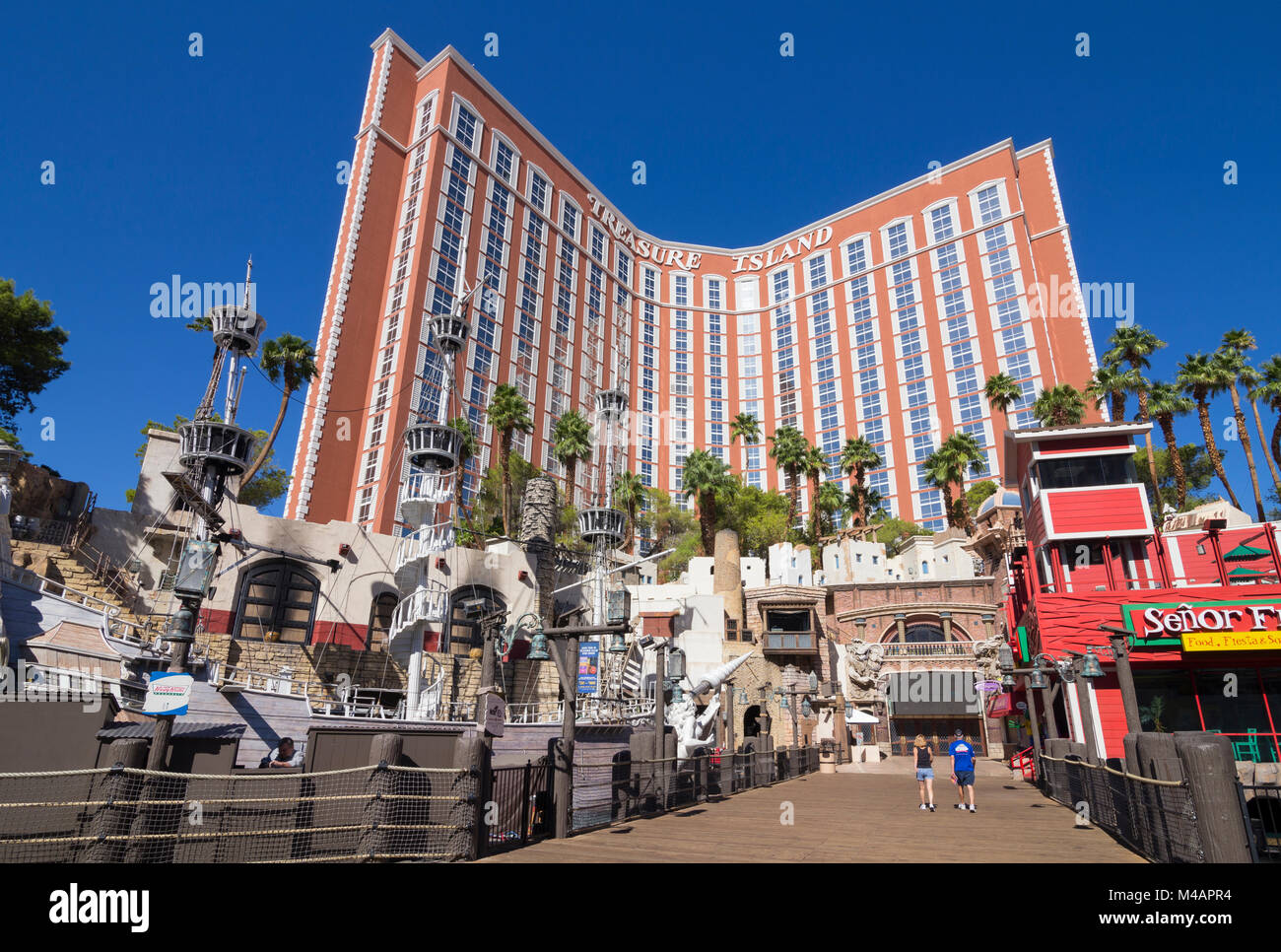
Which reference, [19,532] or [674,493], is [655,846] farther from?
[674,493]

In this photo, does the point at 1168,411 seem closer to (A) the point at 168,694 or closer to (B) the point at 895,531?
(B) the point at 895,531

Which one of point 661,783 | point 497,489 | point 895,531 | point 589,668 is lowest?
point 661,783

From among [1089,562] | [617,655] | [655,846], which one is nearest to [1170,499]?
[1089,562]

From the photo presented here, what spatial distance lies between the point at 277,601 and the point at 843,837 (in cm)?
2826

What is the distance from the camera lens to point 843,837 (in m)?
11.9

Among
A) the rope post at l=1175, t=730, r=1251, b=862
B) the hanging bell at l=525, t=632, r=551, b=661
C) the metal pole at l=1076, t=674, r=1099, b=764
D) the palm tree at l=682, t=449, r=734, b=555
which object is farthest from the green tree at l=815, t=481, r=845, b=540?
the rope post at l=1175, t=730, r=1251, b=862

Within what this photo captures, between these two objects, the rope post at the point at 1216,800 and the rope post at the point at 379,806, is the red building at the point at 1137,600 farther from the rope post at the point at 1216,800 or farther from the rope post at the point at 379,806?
the rope post at the point at 379,806

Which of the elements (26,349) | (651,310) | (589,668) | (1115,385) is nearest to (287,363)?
(26,349)

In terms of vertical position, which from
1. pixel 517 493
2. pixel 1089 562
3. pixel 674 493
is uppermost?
pixel 674 493

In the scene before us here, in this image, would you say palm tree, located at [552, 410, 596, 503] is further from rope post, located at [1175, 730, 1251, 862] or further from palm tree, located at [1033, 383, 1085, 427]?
rope post, located at [1175, 730, 1251, 862]

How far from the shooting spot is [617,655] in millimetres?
41531

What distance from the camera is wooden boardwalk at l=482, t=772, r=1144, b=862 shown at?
386 inches

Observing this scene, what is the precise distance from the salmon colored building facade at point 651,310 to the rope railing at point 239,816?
48.5 meters

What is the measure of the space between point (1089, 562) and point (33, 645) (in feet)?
117
